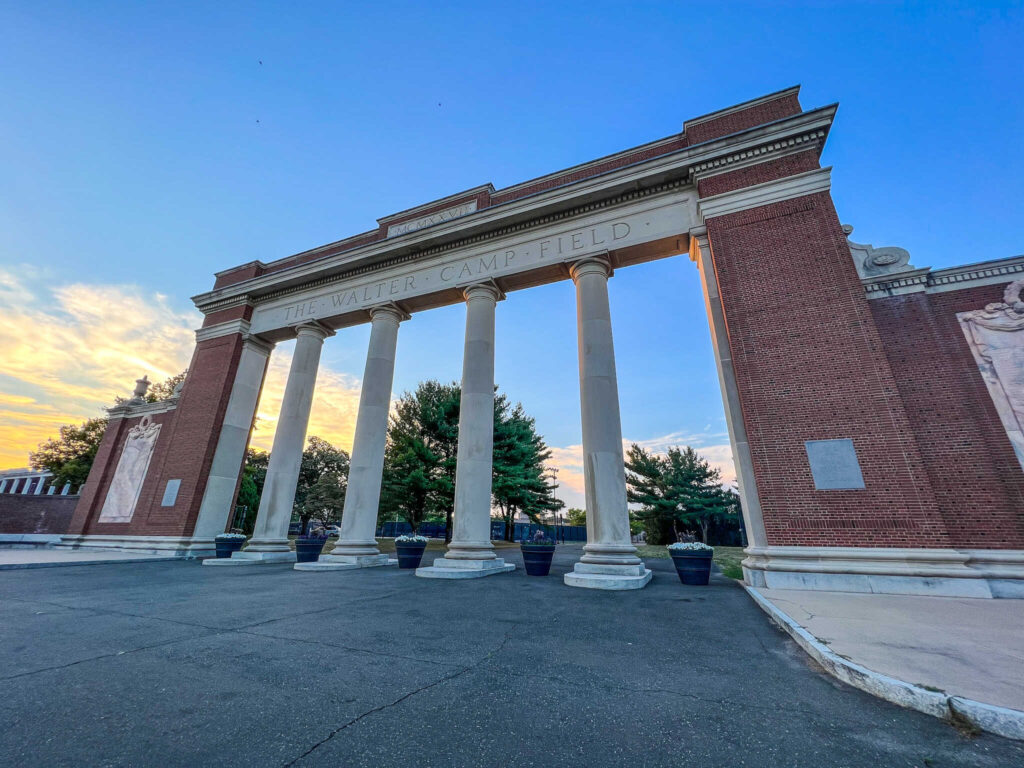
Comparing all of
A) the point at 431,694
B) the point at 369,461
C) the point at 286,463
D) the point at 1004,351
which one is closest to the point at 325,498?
the point at 286,463

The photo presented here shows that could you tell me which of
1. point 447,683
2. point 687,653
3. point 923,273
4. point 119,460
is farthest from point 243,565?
point 923,273

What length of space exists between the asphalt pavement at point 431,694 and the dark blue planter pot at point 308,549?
6736 mm

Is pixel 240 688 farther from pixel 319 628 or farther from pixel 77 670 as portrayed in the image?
pixel 319 628

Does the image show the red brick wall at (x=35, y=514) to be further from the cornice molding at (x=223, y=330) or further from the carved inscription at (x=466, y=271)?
the carved inscription at (x=466, y=271)

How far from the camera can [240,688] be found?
3.23m

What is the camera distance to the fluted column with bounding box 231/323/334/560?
1427 cm

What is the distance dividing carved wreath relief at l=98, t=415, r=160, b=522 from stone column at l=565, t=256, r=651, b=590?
19613 millimetres

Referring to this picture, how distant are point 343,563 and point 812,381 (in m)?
13.3

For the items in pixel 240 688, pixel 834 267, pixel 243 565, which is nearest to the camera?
pixel 240 688

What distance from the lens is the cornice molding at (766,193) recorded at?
10922mm

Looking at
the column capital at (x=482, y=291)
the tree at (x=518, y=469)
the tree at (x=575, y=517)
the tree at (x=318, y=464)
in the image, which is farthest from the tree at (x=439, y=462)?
the tree at (x=575, y=517)

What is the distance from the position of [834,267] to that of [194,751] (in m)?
13.4

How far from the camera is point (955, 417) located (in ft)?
29.4

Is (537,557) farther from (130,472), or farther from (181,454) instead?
(130,472)
